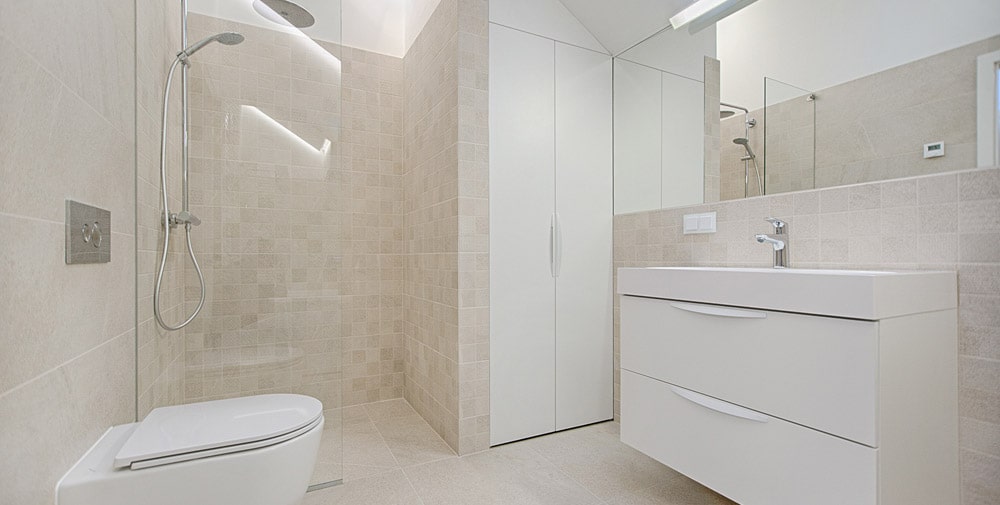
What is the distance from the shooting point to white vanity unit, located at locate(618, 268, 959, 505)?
105cm

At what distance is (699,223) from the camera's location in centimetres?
197

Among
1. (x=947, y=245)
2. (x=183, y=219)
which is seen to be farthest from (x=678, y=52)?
(x=183, y=219)

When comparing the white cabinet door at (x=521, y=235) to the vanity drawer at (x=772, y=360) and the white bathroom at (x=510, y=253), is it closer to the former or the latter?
the white bathroom at (x=510, y=253)

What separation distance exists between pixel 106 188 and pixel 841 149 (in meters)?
2.24

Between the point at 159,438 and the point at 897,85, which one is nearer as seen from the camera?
the point at 159,438

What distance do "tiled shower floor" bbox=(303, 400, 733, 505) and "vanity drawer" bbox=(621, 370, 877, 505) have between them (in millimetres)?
264

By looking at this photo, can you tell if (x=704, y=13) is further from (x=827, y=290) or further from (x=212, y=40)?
(x=212, y=40)

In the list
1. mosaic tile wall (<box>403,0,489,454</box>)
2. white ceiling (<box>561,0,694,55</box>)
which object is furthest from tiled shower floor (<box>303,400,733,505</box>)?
white ceiling (<box>561,0,694,55</box>)

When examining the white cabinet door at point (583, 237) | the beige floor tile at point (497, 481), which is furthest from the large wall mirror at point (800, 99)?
the beige floor tile at point (497, 481)

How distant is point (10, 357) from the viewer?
75cm

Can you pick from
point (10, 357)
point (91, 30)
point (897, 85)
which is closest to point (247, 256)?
point (91, 30)

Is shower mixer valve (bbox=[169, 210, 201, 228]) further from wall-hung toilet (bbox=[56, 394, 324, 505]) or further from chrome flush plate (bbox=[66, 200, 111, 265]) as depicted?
wall-hung toilet (bbox=[56, 394, 324, 505])

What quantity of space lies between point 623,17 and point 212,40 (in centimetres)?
186

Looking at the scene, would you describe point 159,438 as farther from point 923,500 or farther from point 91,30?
point 923,500
